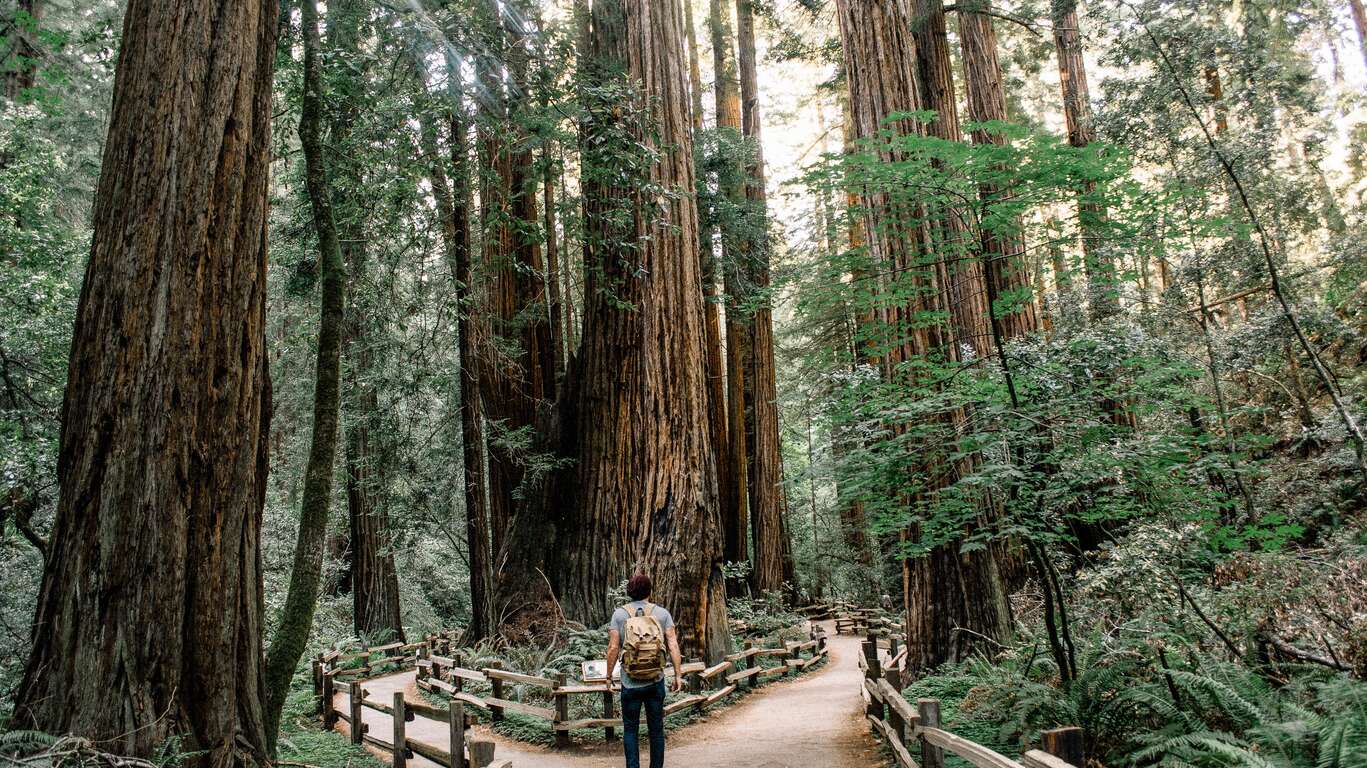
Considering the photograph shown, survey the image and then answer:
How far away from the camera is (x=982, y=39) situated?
41.1 feet

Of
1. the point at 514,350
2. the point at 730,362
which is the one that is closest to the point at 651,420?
the point at 514,350

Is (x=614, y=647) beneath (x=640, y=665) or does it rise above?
above

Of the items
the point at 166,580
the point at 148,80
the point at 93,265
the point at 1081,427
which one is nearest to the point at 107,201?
the point at 93,265

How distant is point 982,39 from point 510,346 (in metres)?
9.43

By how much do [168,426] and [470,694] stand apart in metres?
6.90

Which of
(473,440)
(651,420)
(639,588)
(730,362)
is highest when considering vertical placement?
(730,362)

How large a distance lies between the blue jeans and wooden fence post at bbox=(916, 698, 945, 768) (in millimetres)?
1845

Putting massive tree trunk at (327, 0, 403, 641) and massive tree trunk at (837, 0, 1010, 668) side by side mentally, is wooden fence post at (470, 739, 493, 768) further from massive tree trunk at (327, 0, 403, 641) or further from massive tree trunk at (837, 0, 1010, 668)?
massive tree trunk at (327, 0, 403, 641)

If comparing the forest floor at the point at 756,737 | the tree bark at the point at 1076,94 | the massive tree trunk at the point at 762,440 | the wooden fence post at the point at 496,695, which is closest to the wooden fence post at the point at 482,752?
the forest floor at the point at 756,737

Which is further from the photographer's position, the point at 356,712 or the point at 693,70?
the point at 693,70

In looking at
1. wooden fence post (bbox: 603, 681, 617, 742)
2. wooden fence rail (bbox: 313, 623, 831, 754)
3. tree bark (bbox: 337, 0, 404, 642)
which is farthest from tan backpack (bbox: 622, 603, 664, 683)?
tree bark (bbox: 337, 0, 404, 642)

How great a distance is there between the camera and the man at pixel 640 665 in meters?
5.41

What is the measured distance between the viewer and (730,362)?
18.3 m

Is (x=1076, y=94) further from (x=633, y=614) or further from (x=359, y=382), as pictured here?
(x=359, y=382)
